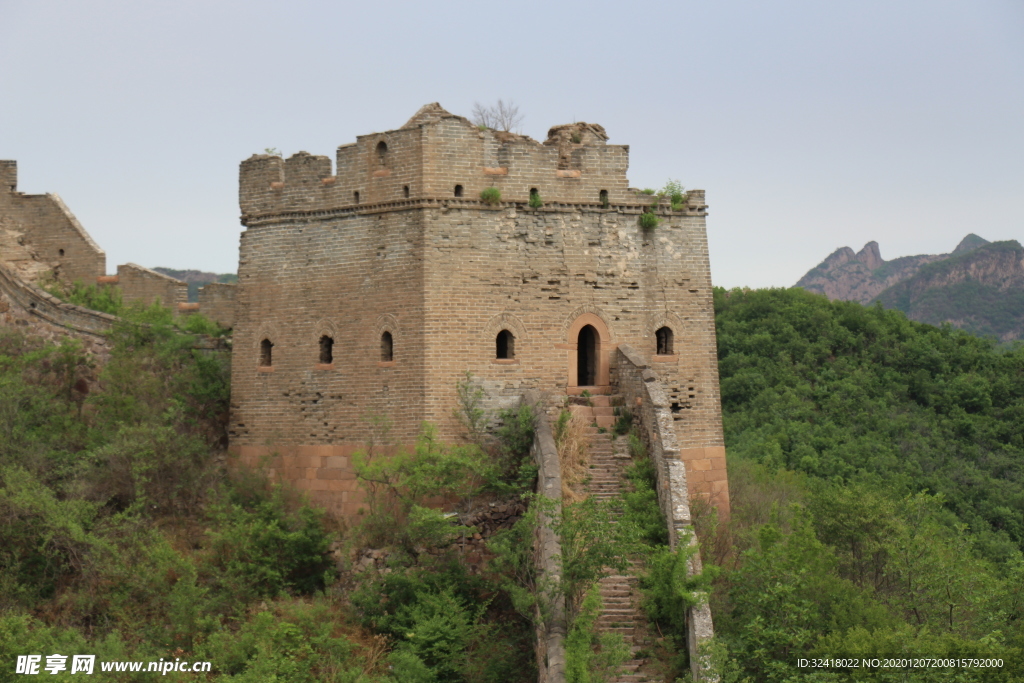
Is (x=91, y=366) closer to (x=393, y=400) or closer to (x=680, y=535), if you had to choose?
(x=393, y=400)

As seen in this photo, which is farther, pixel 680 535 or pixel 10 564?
pixel 10 564

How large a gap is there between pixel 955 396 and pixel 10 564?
90.9 feet

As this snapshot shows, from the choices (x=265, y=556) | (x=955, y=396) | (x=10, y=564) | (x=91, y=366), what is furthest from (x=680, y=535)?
(x=955, y=396)

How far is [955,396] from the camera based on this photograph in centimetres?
3503

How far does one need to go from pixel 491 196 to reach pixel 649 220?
2737mm

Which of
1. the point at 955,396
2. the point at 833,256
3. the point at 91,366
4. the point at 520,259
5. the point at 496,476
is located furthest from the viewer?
the point at 833,256

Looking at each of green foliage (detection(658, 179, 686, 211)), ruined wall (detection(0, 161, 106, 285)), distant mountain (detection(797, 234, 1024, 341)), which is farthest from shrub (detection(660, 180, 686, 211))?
distant mountain (detection(797, 234, 1024, 341))

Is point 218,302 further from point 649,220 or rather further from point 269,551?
point 649,220

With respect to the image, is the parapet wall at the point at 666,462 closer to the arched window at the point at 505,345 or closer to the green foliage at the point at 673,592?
the green foliage at the point at 673,592

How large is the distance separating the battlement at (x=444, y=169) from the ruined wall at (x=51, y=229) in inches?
239

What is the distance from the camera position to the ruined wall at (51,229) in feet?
78.1

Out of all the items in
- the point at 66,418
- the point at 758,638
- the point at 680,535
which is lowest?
the point at 758,638

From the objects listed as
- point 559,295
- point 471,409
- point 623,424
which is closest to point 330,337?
point 471,409

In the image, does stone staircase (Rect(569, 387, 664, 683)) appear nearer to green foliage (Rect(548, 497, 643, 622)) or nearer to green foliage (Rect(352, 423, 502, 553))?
green foliage (Rect(548, 497, 643, 622))
